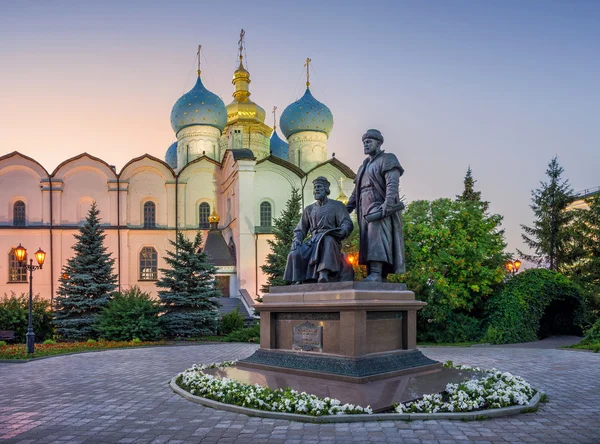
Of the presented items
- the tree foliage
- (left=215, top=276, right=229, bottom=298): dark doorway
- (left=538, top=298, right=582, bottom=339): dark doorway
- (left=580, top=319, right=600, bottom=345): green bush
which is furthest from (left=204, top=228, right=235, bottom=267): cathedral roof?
(left=580, top=319, right=600, bottom=345): green bush

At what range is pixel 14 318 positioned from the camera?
19.2 meters

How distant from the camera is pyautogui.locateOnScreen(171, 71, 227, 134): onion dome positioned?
39656mm

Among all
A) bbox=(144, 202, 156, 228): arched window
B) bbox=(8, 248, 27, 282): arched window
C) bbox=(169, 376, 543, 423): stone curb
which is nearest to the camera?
bbox=(169, 376, 543, 423): stone curb

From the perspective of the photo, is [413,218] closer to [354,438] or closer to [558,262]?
[354,438]

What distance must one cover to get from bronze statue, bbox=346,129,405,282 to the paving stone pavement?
3038mm

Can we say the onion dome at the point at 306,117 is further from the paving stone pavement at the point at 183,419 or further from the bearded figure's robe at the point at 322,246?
the bearded figure's robe at the point at 322,246

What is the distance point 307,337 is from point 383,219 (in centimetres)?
222

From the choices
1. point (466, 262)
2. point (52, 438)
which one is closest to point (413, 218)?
point (466, 262)

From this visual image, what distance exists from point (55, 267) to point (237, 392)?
30.2m

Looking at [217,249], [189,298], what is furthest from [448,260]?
[217,249]

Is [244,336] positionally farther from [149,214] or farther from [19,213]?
[19,213]

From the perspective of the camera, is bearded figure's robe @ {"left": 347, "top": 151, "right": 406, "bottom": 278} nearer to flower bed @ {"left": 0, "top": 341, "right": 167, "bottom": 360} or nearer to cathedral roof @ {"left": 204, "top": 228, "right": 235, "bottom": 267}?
flower bed @ {"left": 0, "top": 341, "right": 167, "bottom": 360}

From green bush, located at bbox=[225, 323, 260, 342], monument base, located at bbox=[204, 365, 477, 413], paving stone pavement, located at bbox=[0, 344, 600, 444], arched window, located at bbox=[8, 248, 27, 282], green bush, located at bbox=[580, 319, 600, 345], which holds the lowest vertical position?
green bush, located at bbox=[225, 323, 260, 342]

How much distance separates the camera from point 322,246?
29.5ft
